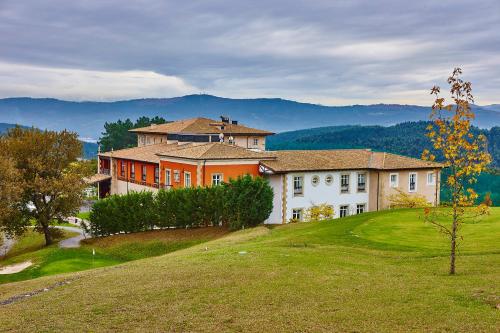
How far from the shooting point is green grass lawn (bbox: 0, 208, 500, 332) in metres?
12.6

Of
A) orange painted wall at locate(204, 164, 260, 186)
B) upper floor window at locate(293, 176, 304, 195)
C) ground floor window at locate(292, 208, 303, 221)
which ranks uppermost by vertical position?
orange painted wall at locate(204, 164, 260, 186)

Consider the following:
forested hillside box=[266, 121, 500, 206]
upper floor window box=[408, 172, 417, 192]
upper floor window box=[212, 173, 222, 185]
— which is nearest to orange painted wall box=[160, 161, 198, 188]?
upper floor window box=[212, 173, 222, 185]

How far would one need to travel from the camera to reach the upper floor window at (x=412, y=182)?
2055 inches

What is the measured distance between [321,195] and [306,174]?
2426 mm

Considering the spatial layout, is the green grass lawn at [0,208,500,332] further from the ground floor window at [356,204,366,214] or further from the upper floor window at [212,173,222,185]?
the ground floor window at [356,204,366,214]

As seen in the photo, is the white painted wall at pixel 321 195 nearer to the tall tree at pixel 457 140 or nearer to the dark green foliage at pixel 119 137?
the tall tree at pixel 457 140

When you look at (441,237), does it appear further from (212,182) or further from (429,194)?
(429,194)

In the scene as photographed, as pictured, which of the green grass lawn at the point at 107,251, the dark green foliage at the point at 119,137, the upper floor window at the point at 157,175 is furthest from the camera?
the dark green foliage at the point at 119,137

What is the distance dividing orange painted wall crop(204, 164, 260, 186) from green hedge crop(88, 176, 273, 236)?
542cm

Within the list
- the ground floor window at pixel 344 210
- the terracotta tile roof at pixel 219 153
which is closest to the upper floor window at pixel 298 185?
the terracotta tile roof at pixel 219 153

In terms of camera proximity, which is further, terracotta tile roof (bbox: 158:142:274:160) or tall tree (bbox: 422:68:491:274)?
terracotta tile roof (bbox: 158:142:274:160)

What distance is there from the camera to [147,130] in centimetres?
8619

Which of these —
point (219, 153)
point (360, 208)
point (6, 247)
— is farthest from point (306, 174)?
point (6, 247)

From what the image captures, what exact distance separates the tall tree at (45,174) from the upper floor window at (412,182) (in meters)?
27.9
